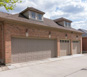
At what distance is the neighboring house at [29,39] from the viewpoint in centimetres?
789

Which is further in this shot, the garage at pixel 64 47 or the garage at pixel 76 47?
the garage at pixel 76 47

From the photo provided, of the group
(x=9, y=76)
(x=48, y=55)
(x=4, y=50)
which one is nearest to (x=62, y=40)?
(x=48, y=55)

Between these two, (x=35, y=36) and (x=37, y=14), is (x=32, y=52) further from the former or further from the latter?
(x=37, y=14)

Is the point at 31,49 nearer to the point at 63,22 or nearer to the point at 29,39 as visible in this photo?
the point at 29,39

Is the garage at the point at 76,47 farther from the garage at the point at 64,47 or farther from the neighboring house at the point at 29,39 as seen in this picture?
the garage at the point at 64,47

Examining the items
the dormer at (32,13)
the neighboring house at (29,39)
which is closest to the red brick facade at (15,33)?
the neighboring house at (29,39)

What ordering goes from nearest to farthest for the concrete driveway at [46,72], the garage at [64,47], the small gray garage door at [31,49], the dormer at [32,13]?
→ the concrete driveway at [46,72], the small gray garage door at [31,49], the dormer at [32,13], the garage at [64,47]

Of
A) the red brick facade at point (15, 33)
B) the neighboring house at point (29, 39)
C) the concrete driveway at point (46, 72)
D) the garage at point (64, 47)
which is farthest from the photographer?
the garage at point (64, 47)

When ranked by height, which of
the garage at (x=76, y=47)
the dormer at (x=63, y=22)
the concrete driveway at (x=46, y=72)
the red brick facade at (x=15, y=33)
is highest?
the dormer at (x=63, y=22)

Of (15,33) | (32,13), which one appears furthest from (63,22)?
(15,33)

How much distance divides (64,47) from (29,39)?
688 centimetres

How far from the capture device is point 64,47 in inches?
557

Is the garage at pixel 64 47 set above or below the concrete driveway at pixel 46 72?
above

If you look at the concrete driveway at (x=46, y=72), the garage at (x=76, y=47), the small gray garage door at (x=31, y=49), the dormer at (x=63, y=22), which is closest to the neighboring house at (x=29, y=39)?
the small gray garage door at (x=31, y=49)
